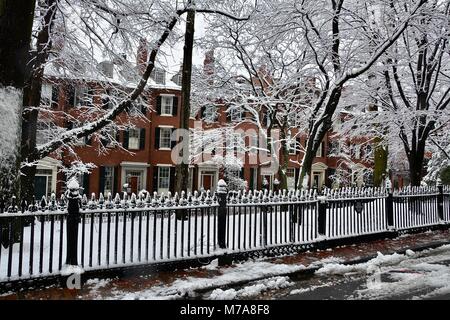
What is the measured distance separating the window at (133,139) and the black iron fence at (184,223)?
24984 mm

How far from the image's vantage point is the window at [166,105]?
117 ft

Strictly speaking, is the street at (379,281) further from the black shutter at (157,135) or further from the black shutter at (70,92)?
the black shutter at (157,135)

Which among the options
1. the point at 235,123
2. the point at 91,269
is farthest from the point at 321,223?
the point at 235,123

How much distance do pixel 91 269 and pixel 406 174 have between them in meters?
40.2

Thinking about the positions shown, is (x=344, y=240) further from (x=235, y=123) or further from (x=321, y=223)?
(x=235, y=123)

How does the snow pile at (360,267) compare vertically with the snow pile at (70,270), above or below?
below

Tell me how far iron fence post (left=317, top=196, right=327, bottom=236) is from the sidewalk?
1.68 ft

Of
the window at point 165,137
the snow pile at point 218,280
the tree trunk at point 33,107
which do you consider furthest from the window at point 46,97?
the window at point 165,137

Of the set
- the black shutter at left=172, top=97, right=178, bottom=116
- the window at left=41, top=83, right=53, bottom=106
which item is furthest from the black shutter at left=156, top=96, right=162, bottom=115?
the window at left=41, top=83, right=53, bottom=106

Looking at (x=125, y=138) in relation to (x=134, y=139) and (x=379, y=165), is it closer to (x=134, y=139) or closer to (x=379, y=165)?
(x=134, y=139)

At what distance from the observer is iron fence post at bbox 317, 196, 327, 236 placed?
9.78 meters

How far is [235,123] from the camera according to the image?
2467 cm

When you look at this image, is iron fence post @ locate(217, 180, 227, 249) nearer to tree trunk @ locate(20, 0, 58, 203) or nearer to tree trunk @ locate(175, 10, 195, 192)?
tree trunk @ locate(175, 10, 195, 192)

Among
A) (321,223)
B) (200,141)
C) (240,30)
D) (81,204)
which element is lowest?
(321,223)
